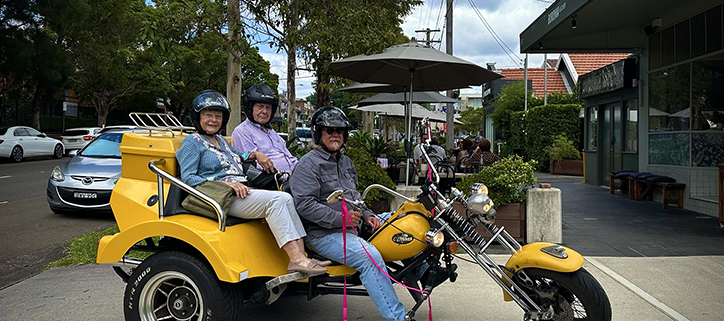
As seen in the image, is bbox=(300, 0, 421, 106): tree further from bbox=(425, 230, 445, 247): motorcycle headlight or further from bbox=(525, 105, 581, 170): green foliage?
bbox=(525, 105, 581, 170): green foliage

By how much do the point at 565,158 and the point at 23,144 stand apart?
21.8m

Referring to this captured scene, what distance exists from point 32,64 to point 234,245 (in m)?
25.6

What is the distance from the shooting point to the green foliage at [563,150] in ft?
70.0

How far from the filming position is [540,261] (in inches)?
137

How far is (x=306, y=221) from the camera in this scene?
394 cm

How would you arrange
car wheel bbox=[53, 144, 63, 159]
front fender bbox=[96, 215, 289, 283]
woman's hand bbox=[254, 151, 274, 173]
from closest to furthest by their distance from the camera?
front fender bbox=[96, 215, 289, 283]
woman's hand bbox=[254, 151, 274, 173]
car wheel bbox=[53, 144, 63, 159]

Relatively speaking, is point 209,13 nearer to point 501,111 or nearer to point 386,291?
point 386,291

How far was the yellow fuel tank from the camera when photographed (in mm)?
3756

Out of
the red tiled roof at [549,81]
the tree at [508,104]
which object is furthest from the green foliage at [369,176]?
the red tiled roof at [549,81]

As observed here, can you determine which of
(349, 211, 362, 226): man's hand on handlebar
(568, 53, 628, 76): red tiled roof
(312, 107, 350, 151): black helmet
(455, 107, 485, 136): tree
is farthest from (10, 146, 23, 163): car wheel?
(455, 107, 485, 136): tree

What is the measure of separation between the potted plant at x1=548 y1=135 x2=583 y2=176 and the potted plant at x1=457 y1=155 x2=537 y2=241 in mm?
15108

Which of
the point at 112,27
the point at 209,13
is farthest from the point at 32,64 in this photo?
the point at 209,13

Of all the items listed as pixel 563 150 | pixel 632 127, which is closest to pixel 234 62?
pixel 632 127

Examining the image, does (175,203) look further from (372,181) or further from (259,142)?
(372,181)
